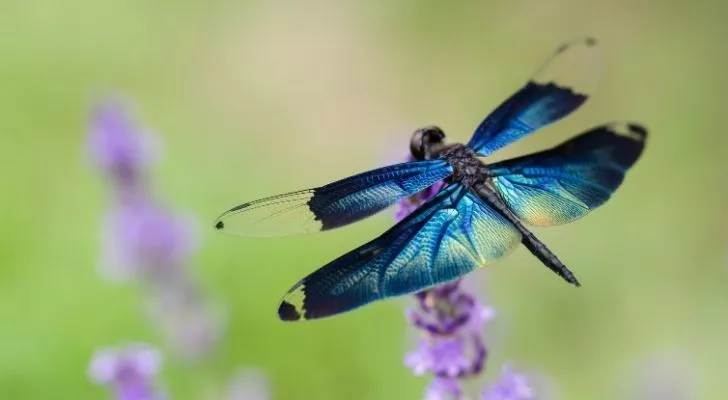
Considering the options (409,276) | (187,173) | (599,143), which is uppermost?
(187,173)

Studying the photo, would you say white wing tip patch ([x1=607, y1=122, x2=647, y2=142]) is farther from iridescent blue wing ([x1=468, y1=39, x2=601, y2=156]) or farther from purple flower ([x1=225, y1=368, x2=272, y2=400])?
purple flower ([x1=225, y1=368, x2=272, y2=400])

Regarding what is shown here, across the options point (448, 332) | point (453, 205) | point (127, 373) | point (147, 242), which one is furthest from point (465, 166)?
point (147, 242)

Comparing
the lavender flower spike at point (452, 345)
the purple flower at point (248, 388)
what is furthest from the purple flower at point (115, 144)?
the lavender flower spike at point (452, 345)

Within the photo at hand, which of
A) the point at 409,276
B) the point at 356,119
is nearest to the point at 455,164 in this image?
the point at 409,276

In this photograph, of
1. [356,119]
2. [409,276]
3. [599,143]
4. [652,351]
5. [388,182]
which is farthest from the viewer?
[356,119]

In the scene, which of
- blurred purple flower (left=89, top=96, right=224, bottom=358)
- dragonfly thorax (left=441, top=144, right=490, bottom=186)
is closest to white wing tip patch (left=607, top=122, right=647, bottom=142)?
dragonfly thorax (left=441, top=144, right=490, bottom=186)

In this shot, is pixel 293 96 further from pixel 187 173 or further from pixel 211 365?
pixel 211 365

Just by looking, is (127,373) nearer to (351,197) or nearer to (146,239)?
(351,197)
